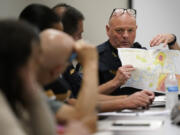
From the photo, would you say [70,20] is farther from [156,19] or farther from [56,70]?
[156,19]

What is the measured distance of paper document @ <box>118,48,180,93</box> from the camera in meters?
2.13

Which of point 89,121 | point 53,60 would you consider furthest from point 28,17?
point 89,121

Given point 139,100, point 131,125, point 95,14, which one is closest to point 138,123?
point 131,125

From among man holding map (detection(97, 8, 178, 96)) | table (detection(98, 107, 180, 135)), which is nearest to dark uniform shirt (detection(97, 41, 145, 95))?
man holding map (detection(97, 8, 178, 96))

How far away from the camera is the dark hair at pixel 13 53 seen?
0.84m

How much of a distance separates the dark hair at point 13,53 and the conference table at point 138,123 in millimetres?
448

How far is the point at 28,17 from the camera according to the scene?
1.47 metres

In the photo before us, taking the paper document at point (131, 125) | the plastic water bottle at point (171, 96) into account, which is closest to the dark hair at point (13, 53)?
the paper document at point (131, 125)

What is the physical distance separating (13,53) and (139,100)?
1144mm

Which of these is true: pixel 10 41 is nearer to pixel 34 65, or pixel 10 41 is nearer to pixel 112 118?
pixel 34 65

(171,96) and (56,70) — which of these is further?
(171,96)

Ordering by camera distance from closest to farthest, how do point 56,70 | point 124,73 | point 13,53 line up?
point 13,53 → point 56,70 → point 124,73

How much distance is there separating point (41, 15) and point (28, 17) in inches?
2.5

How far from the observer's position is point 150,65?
2.13 meters
